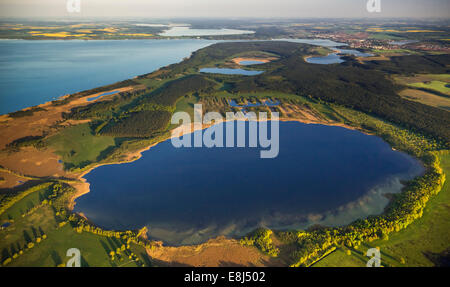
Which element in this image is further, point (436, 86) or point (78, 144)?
point (436, 86)

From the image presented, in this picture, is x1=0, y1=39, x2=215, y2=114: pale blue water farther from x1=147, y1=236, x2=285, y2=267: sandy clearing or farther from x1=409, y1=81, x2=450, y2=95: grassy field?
x1=409, y1=81, x2=450, y2=95: grassy field

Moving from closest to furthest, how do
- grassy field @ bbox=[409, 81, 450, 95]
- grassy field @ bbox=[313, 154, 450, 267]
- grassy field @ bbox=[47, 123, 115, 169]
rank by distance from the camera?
grassy field @ bbox=[313, 154, 450, 267], grassy field @ bbox=[47, 123, 115, 169], grassy field @ bbox=[409, 81, 450, 95]

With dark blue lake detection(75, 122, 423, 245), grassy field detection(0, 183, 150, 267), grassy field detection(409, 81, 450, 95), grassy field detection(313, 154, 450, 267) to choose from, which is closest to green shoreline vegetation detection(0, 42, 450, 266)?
grassy field detection(0, 183, 150, 267)

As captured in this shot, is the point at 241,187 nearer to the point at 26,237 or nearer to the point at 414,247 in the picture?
the point at 414,247

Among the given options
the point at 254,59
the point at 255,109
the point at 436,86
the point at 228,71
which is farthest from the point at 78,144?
the point at 254,59

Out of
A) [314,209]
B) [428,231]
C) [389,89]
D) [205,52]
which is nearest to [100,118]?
[314,209]

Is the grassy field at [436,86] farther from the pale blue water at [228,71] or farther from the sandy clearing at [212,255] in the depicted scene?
the sandy clearing at [212,255]

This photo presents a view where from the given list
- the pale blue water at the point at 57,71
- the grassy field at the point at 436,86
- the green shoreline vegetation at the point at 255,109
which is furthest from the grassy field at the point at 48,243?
the grassy field at the point at 436,86
